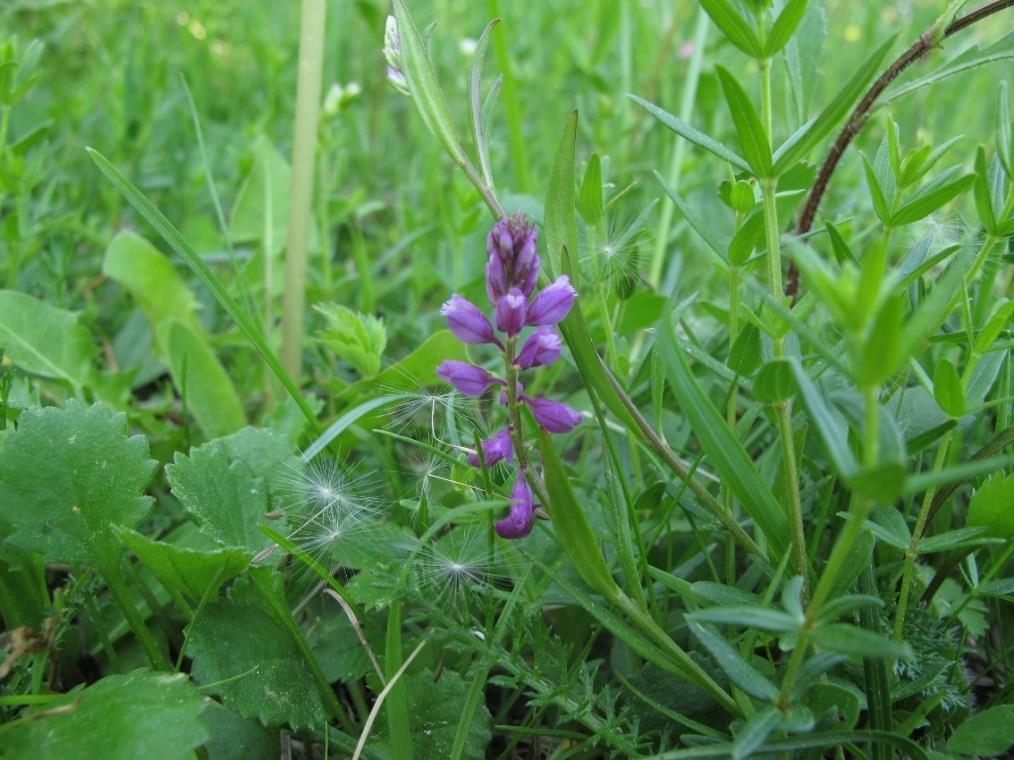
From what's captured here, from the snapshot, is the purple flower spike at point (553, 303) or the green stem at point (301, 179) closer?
the purple flower spike at point (553, 303)

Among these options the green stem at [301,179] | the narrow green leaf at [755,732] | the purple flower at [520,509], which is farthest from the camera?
the green stem at [301,179]

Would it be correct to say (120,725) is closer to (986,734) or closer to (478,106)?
(478,106)

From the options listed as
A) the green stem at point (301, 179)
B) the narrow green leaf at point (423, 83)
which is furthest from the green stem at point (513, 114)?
the narrow green leaf at point (423, 83)

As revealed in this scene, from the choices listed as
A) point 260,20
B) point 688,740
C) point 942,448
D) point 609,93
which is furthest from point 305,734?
point 260,20

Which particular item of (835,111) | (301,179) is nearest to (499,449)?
(835,111)

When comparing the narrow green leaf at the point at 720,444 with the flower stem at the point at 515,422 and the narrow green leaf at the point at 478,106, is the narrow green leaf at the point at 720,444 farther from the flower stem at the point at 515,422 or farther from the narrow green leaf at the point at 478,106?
the narrow green leaf at the point at 478,106

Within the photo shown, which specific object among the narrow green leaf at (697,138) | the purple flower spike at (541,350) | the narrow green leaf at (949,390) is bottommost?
the narrow green leaf at (949,390)

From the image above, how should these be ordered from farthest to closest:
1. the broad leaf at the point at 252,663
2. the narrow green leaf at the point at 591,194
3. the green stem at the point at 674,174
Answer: the green stem at the point at 674,174
the narrow green leaf at the point at 591,194
the broad leaf at the point at 252,663

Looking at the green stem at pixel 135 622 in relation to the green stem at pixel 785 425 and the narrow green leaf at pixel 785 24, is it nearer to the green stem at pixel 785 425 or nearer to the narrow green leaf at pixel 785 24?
the green stem at pixel 785 425

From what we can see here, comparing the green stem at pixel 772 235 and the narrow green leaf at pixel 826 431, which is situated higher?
the green stem at pixel 772 235
